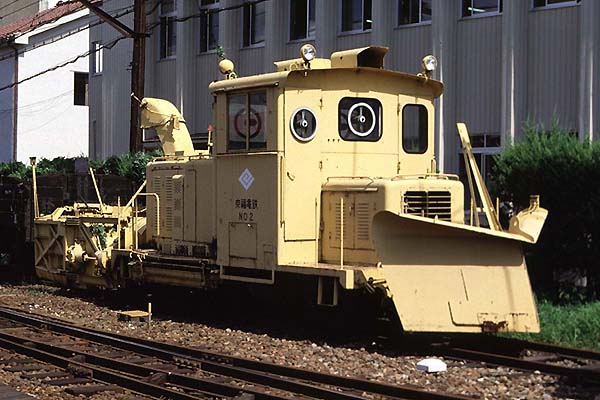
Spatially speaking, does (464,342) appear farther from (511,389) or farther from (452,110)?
(452,110)

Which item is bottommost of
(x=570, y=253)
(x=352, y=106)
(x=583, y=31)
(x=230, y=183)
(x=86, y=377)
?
(x=86, y=377)

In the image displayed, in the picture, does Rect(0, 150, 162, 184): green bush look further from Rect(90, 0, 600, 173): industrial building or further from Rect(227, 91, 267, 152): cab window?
Rect(227, 91, 267, 152): cab window

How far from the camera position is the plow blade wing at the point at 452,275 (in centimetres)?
969

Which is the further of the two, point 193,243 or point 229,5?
point 229,5

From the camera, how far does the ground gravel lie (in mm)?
8266

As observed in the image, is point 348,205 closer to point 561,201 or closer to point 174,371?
point 174,371

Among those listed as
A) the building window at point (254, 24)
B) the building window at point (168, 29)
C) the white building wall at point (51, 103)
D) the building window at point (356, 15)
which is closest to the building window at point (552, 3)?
the building window at point (356, 15)

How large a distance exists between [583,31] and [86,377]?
12.0m

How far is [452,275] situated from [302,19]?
1482cm

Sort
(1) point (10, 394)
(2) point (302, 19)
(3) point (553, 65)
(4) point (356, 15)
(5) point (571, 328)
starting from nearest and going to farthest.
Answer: (1) point (10, 394), (5) point (571, 328), (3) point (553, 65), (4) point (356, 15), (2) point (302, 19)

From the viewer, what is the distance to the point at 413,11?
67.9ft

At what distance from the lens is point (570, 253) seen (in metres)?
13.4

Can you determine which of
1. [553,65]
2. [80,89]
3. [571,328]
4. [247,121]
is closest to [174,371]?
[247,121]

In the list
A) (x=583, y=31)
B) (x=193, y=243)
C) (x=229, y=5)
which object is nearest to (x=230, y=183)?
(x=193, y=243)
